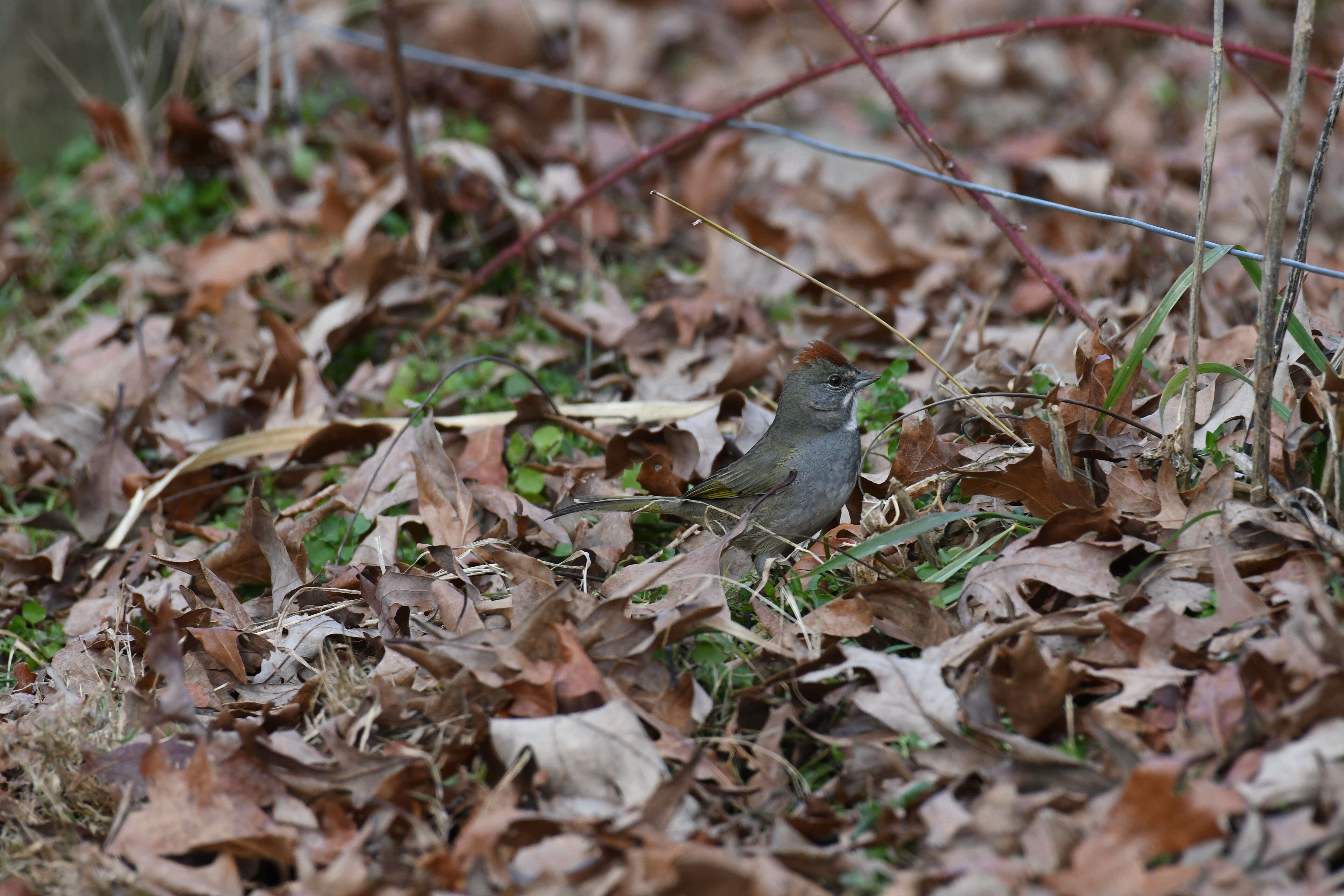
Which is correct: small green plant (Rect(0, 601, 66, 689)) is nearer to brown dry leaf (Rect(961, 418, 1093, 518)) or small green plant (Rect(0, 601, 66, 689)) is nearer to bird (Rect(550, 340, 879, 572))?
bird (Rect(550, 340, 879, 572))

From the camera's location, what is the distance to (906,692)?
2949mm

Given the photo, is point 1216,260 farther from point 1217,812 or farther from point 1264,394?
point 1217,812

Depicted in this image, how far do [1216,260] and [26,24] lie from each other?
7.27 m

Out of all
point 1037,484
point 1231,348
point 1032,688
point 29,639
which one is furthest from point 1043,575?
point 29,639

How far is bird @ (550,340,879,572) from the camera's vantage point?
428 centimetres

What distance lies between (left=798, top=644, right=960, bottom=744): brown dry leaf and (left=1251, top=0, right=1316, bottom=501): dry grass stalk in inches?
42.0

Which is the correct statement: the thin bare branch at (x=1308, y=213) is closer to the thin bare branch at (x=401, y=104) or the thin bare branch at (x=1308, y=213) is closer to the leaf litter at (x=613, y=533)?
the leaf litter at (x=613, y=533)

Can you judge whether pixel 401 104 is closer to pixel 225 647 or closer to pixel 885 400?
pixel 885 400

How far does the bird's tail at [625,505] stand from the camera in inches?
165

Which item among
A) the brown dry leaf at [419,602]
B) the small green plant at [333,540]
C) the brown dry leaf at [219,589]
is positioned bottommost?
the small green plant at [333,540]

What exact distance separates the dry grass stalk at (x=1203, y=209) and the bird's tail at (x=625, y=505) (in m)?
1.85

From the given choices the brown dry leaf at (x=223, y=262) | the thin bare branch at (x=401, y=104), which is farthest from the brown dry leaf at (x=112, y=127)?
the thin bare branch at (x=401, y=104)

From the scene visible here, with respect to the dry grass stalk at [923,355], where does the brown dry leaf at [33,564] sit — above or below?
below

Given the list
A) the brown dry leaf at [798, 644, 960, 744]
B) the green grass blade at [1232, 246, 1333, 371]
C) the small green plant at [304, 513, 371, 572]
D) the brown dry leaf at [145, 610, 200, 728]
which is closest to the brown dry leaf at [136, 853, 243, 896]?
the brown dry leaf at [145, 610, 200, 728]
